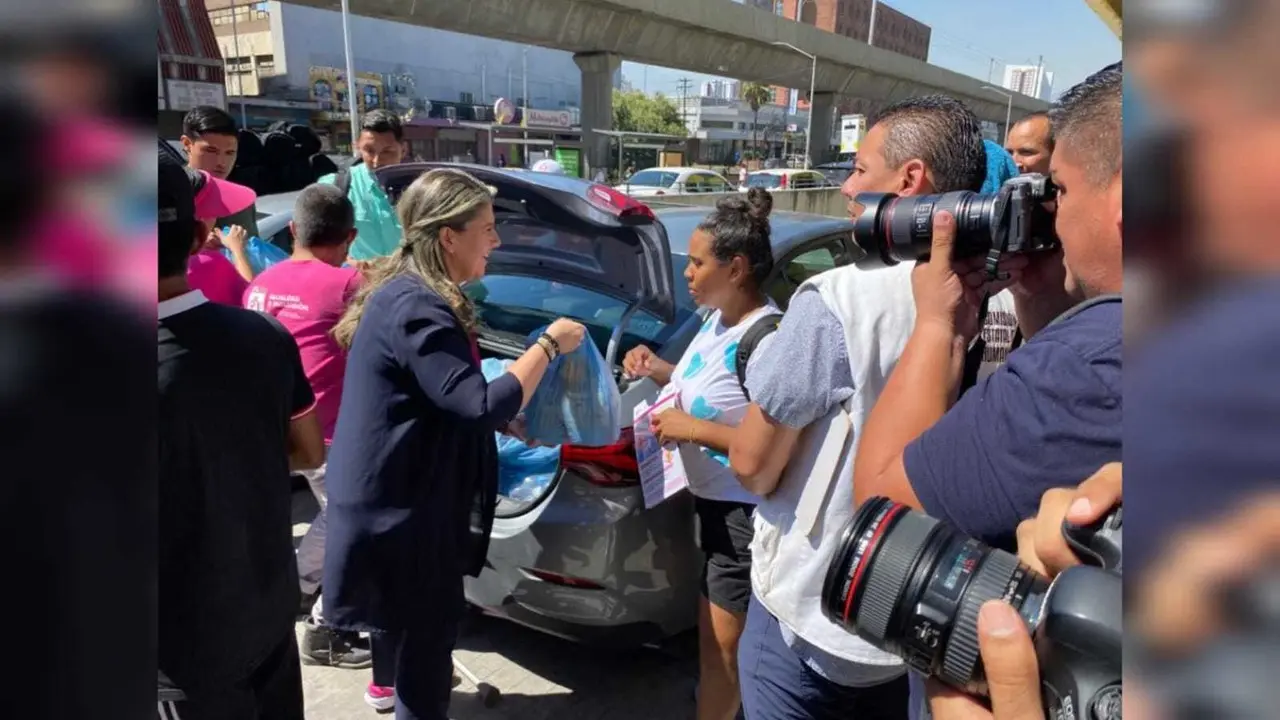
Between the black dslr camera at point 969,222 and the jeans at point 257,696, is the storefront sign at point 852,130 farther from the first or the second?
the jeans at point 257,696

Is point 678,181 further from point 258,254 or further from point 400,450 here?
point 400,450

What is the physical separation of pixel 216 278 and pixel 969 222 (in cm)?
258

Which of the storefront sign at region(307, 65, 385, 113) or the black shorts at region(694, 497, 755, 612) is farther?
the storefront sign at region(307, 65, 385, 113)

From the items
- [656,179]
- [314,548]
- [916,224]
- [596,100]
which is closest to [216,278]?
[314,548]

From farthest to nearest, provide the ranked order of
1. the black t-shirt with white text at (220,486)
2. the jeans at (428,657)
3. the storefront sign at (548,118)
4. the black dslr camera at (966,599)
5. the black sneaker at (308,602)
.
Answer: the storefront sign at (548,118) < the black sneaker at (308,602) < the jeans at (428,657) < the black t-shirt with white text at (220,486) < the black dslr camera at (966,599)

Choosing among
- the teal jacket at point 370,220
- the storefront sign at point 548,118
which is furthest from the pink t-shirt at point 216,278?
the storefront sign at point 548,118

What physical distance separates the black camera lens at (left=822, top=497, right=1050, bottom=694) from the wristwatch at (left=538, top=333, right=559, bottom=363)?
4.31ft

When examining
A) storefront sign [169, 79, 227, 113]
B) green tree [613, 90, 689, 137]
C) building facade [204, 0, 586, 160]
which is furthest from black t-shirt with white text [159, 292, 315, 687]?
green tree [613, 90, 689, 137]

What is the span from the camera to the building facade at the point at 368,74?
41.1 metres

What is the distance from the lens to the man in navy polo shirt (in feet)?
3.03

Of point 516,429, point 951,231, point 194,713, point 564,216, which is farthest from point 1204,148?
point 564,216

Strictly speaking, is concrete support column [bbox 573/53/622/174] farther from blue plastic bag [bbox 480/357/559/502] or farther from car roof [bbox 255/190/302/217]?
blue plastic bag [bbox 480/357/559/502]

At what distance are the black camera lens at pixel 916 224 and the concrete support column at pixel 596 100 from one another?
26165mm

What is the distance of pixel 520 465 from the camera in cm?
307
